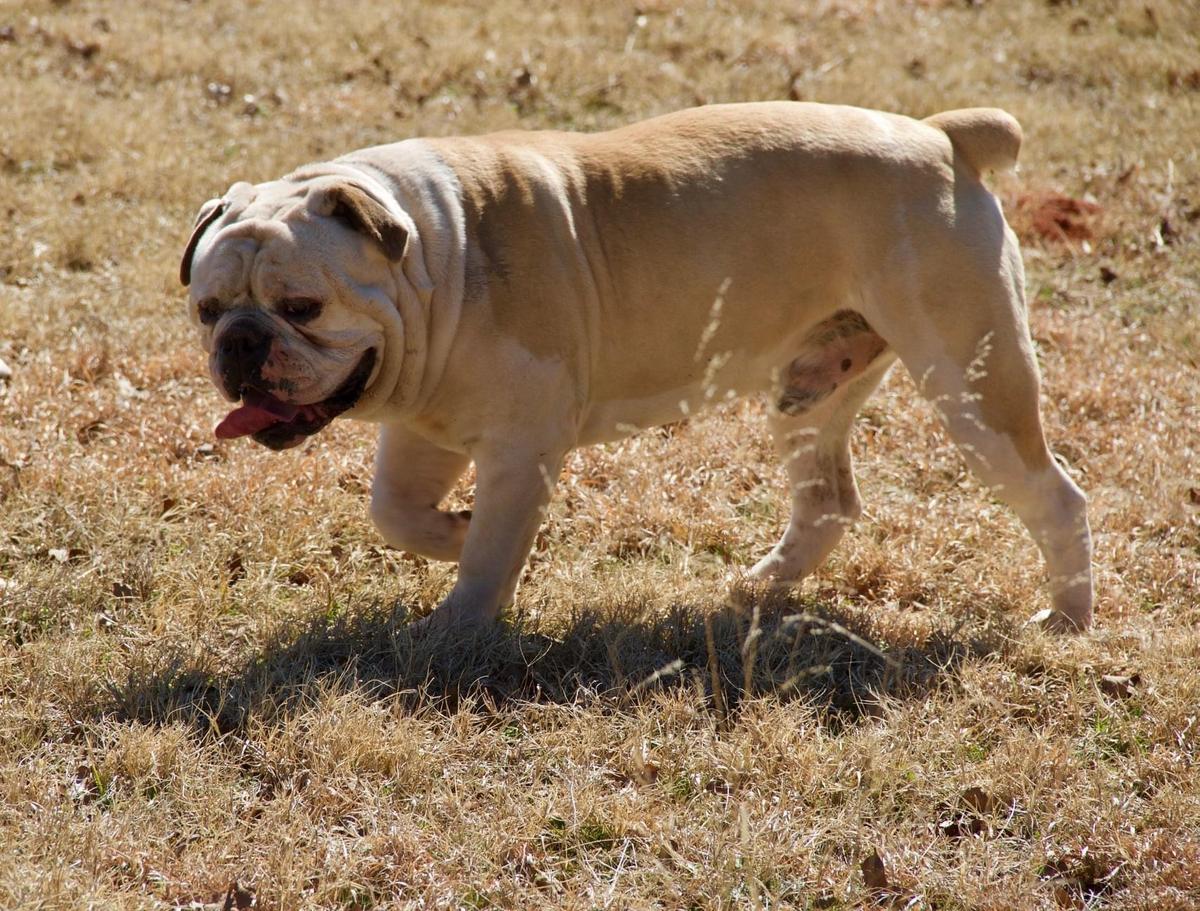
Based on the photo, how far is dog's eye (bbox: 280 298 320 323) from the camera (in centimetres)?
399

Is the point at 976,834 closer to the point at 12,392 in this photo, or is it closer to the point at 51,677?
the point at 51,677

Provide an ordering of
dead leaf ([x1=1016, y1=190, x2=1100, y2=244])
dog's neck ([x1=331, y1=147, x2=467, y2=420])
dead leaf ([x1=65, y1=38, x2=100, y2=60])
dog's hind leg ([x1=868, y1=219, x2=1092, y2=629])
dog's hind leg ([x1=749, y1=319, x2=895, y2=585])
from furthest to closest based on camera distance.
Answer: dead leaf ([x1=65, y1=38, x2=100, y2=60]) < dead leaf ([x1=1016, y1=190, x2=1100, y2=244]) < dog's hind leg ([x1=749, y1=319, x2=895, y2=585]) < dog's hind leg ([x1=868, y1=219, x2=1092, y2=629]) < dog's neck ([x1=331, y1=147, x2=467, y2=420])

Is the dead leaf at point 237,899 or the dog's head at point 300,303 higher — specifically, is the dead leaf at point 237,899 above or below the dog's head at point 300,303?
below

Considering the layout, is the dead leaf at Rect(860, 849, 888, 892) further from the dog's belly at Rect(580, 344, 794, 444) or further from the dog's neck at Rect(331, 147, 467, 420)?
the dog's neck at Rect(331, 147, 467, 420)

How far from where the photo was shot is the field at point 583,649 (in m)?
3.40

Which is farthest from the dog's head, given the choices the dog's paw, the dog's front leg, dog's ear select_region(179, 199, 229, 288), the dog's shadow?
the dog's paw

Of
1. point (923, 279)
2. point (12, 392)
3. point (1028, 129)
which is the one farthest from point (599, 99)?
point (923, 279)

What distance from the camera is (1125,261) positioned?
812 cm

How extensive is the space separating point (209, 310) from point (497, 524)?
1092 mm

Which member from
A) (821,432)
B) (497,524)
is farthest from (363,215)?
(821,432)

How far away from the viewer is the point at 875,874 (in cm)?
340

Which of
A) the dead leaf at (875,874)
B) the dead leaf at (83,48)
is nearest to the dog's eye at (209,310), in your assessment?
the dead leaf at (875,874)

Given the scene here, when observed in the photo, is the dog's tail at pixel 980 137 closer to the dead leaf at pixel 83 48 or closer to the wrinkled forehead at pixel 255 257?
the wrinkled forehead at pixel 255 257

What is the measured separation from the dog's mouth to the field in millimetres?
648
